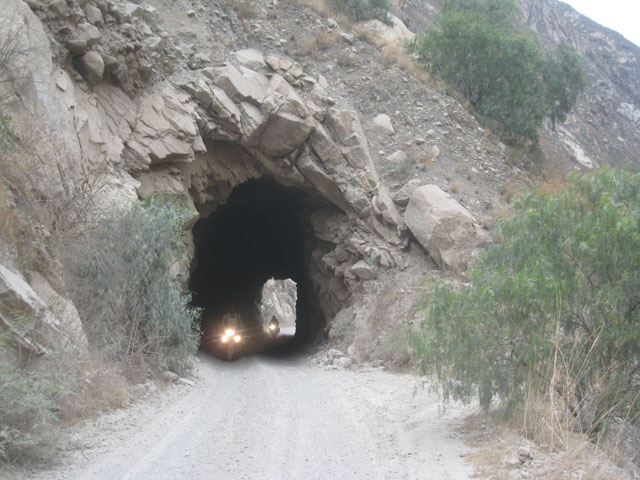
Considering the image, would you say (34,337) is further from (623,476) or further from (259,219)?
(259,219)

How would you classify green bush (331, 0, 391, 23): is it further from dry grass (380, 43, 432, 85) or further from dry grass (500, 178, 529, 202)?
dry grass (500, 178, 529, 202)

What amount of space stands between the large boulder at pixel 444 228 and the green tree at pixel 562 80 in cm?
1431

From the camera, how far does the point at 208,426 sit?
6.73 metres

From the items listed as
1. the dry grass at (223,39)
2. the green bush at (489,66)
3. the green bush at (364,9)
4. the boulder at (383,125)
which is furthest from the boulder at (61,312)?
the green bush at (364,9)

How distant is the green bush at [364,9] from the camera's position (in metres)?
23.7

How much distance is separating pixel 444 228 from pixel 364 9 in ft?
46.1

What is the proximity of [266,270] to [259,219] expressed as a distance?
17.7ft

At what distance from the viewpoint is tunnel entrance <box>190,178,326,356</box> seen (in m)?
19.9

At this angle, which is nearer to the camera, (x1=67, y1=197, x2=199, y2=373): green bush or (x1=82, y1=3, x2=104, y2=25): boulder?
(x1=67, y1=197, x2=199, y2=373): green bush

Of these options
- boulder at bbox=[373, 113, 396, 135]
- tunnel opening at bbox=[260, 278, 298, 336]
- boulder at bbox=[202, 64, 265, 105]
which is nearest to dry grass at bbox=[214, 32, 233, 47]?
boulder at bbox=[202, 64, 265, 105]

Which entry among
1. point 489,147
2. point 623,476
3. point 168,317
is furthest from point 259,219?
point 623,476

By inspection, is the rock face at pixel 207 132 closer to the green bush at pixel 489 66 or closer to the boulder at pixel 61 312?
the boulder at pixel 61 312

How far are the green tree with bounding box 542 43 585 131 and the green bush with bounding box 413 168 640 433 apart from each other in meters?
23.1

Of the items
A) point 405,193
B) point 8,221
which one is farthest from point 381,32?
point 8,221
